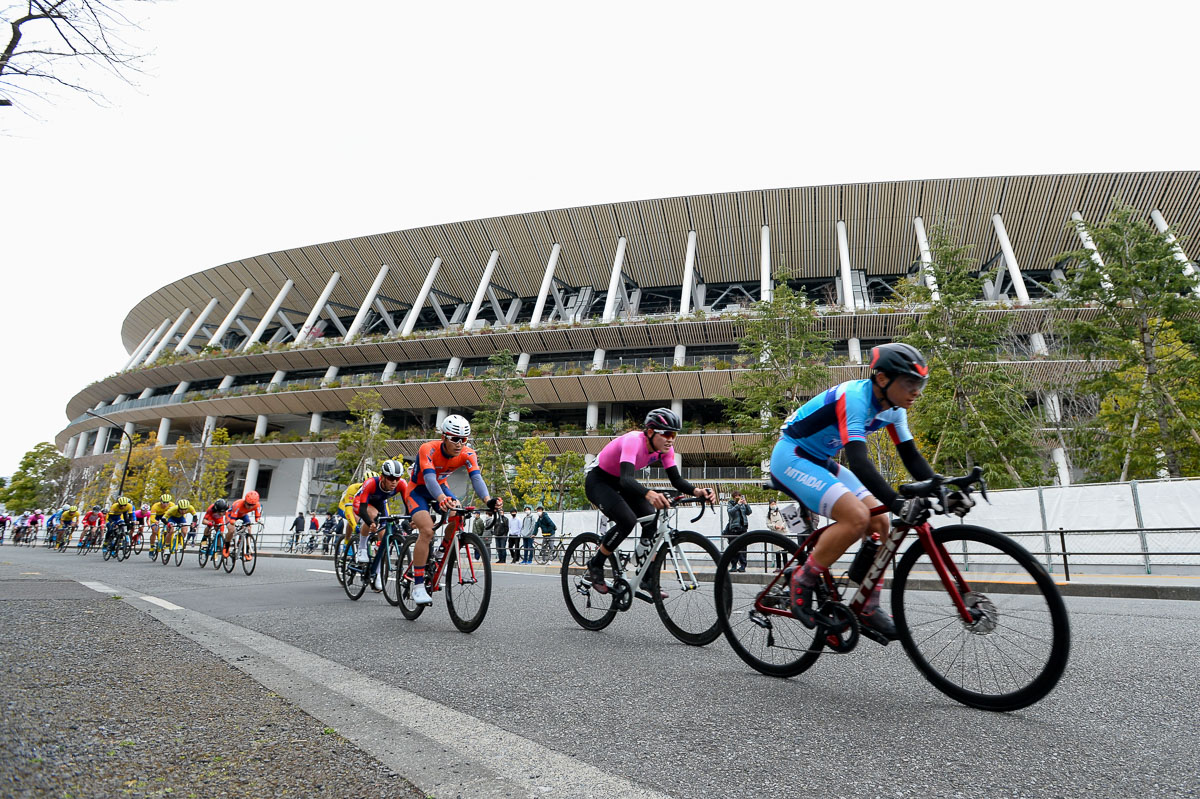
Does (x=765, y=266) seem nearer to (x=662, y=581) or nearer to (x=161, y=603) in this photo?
(x=662, y=581)

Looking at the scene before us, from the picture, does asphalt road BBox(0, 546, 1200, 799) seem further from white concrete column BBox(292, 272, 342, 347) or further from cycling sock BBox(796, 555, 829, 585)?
white concrete column BBox(292, 272, 342, 347)

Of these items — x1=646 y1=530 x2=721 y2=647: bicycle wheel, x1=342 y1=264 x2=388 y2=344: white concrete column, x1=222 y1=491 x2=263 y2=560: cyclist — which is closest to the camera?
x1=646 y1=530 x2=721 y2=647: bicycle wheel

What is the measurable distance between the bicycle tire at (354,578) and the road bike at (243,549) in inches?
197

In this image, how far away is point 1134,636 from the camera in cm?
485

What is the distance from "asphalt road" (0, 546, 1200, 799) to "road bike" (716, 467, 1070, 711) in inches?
5.5

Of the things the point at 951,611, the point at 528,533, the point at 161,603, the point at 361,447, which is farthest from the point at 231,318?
the point at 951,611

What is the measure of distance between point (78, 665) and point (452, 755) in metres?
2.59

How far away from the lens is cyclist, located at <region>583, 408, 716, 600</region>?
5.12 meters

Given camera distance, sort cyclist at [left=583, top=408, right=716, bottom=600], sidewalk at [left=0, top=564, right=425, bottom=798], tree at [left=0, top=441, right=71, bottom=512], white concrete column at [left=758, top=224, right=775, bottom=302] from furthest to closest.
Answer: tree at [left=0, top=441, right=71, bottom=512], white concrete column at [left=758, top=224, right=775, bottom=302], cyclist at [left=583, top=408, right=716, bottom=600], sidewalk at [left=0, top=564, right=425, bottom=798]

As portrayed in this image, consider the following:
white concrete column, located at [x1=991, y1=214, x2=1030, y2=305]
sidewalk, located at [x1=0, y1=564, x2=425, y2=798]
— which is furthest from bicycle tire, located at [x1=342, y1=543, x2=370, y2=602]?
white concrete column, located at [x1=991, y1=214, x2=1030, y2=305]

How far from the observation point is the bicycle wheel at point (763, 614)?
3645 millimetres

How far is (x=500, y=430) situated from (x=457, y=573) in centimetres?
2809

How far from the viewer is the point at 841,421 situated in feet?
11.4

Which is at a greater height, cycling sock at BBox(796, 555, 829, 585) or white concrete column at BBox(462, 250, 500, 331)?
white concrete column at BBox(462, 250, 500, 331)
